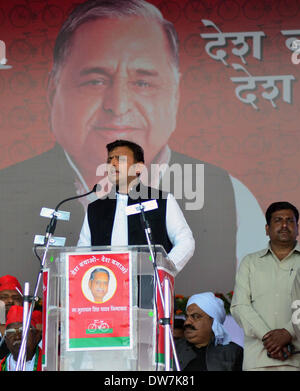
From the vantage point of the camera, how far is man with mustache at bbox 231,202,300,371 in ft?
17.5

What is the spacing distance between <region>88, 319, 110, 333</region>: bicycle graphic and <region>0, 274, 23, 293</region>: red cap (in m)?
2.08

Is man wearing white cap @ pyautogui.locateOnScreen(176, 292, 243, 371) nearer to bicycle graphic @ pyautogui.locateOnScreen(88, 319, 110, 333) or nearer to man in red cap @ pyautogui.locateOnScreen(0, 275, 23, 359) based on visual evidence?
man in red cap @ pyautogui.locateOnScreen(0, 275, 23, 359)

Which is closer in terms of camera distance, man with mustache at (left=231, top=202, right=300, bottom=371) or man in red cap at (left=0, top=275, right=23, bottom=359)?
man with mustache at (left=231, top=202, right=300, bottom=371)

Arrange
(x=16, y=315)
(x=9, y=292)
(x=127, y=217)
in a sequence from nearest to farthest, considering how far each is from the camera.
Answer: (x=127, y=217)
(x=16, y=315)
(x=9, y=292)

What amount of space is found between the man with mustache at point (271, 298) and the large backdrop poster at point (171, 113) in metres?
1.09

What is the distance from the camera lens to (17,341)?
5676mm

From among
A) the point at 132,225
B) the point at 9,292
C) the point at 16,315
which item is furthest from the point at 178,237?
the point at 9,292

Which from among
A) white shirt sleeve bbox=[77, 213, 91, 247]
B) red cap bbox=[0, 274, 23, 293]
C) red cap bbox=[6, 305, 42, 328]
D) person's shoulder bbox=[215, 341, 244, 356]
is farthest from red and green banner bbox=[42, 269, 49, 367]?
red cap bbox=[0, 274, 23, 293]

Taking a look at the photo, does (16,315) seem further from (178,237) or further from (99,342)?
(99,342)

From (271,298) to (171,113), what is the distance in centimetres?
230

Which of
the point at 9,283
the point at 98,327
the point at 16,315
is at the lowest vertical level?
the point at 98,327
